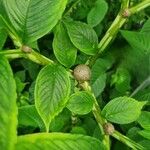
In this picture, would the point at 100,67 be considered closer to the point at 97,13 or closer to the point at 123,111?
the point at 97,13

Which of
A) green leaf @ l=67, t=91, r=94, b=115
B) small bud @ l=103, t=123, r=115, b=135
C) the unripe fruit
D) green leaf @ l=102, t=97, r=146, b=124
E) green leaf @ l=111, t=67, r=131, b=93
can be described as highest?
the unripe fruit

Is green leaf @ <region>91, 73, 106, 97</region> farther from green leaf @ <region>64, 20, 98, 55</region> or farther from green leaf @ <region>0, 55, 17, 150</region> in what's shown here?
green leaf @ <region>0, 55, 17, 150</region>

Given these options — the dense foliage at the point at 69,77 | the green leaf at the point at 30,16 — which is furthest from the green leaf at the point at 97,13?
the green leaf at the point at 30,16

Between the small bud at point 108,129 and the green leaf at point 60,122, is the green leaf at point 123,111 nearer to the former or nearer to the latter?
the small bud at point 108,129

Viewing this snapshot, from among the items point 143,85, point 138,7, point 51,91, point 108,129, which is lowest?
point 143,85

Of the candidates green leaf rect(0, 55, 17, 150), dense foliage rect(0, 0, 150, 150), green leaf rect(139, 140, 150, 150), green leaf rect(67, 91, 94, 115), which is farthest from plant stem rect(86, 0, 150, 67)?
green leaf rect(0, 55, 17, 150)

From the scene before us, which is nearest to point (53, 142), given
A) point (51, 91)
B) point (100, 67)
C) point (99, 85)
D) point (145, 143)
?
point (51, 91)
